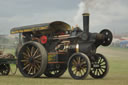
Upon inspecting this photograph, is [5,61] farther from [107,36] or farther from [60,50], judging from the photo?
[107,36]

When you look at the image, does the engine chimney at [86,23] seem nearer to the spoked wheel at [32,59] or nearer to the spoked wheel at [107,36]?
the spoked wheel at [107,36]

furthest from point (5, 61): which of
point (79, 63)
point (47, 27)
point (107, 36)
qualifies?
point (107, 36)

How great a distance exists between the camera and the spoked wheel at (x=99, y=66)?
1405 cm

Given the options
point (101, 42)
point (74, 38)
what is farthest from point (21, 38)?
point (101, 42)

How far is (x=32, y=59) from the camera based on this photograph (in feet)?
47.9

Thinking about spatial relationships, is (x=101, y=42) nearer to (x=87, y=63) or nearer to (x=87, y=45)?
(x=87, y=45)

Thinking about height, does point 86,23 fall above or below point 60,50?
above

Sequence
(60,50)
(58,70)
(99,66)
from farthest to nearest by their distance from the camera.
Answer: (58,70), (60,50), (99,66)

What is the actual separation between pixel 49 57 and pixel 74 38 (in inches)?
64.6

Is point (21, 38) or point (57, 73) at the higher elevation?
point (21, 38)

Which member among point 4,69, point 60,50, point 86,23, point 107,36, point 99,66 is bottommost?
point 4,69

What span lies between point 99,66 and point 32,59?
3410 mm

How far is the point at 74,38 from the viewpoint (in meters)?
14.1

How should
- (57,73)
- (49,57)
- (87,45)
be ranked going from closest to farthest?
(87,45)
(49,57)
(57,73)
